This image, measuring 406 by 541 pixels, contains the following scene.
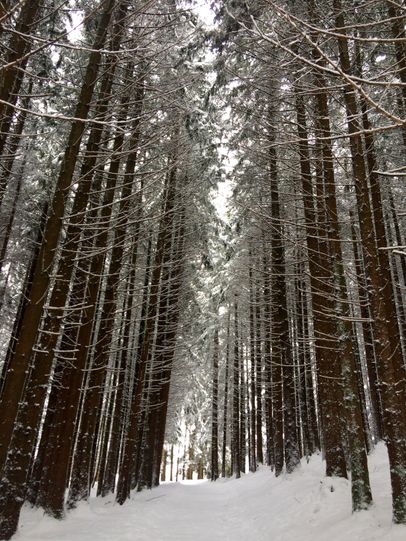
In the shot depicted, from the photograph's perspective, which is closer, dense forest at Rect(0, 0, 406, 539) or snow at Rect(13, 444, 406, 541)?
dense forest at Rect(0, 0, 406, 539)

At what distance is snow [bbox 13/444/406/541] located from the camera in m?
5.96

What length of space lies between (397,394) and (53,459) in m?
6.20

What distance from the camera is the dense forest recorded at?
541 centimetres

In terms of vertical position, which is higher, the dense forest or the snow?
the dense forest

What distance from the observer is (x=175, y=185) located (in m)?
13.9

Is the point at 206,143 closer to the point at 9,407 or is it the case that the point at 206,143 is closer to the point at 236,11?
the point at 236,11

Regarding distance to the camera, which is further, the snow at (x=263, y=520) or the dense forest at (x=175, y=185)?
the snow at (x=263, y=520)

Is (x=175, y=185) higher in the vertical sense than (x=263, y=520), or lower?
higher

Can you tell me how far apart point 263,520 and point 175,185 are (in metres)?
9.88

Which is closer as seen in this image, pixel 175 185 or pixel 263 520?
pixel 263 520

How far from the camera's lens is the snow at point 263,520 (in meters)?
5.96

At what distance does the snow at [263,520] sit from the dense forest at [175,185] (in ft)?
1.45

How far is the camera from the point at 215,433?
26969 millimetres

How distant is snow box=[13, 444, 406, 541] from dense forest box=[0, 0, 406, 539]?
44 cm
